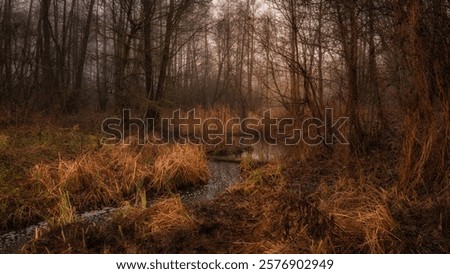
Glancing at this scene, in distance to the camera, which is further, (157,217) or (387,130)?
(387,130)

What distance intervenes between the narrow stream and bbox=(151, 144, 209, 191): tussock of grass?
0.19 meters

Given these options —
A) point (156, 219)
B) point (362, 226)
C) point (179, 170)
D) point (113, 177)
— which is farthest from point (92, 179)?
point (362, 226)

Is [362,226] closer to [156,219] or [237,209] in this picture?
[237,209]

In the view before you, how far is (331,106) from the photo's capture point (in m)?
7.49

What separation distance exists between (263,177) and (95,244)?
315 centimetres

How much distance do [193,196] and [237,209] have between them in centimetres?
164

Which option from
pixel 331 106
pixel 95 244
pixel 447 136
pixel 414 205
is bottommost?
pixel 95 244

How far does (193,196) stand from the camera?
250 inches

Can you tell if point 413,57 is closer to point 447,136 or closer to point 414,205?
point 447,136

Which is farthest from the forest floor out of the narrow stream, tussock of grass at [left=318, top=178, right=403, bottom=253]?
the narrow stream

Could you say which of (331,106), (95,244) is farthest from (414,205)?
(331,106)

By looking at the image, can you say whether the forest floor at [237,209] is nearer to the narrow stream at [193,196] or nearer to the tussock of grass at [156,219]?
the tussock of grass at [156,219]

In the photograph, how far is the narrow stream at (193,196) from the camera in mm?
4355

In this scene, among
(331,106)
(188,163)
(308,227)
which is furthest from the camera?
(331,106)
